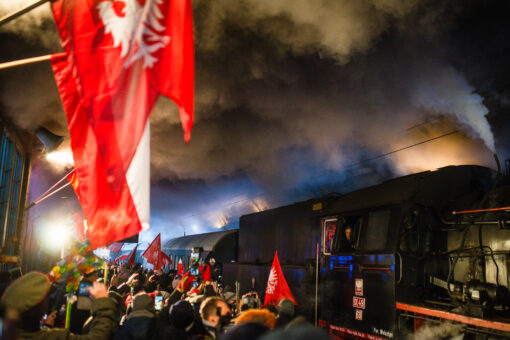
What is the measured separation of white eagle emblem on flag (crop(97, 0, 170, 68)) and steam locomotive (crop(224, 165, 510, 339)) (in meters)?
5.53

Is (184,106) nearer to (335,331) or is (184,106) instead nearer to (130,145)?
(130,145)

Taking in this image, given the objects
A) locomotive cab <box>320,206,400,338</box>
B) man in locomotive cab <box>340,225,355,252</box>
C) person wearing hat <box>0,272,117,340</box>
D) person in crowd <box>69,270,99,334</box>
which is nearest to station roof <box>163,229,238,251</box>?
locomotive cab <box>320,206,400,338</box>

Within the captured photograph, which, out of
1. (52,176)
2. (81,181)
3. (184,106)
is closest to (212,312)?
(81,181)

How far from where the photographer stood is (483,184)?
7.56m

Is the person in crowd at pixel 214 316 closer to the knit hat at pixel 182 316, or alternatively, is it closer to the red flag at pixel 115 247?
the knit hat at pixel 182 316

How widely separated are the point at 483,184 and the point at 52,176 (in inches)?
440

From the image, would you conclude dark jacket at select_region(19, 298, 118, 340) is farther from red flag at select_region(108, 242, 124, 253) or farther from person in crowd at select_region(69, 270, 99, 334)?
red flag at select_region(108, 242, 124, 253)

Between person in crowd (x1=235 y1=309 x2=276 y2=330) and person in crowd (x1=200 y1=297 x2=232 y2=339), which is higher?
person in crowd (x1=235 y1=309 x2=276 y2=330)

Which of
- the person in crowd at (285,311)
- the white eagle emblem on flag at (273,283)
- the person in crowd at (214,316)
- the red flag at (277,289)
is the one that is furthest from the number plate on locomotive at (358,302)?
the person in crowd at (214,316)

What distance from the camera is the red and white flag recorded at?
2.65 metres

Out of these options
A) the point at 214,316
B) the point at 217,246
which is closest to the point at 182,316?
the point at 214,316

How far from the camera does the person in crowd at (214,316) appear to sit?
3.17 metres

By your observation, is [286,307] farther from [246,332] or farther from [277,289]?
[277,289]

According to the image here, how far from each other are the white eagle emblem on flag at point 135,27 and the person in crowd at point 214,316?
217 centimetres
